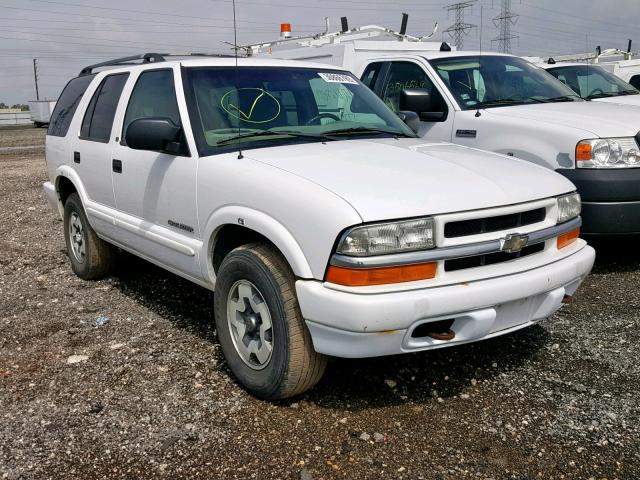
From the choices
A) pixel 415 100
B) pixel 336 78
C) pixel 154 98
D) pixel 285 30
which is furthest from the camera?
pixel 285 30

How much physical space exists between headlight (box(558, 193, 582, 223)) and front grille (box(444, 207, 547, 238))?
7.5 inches

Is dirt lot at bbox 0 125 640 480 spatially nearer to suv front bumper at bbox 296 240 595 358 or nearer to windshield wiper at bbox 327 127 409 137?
suv front bumper at bbox 296 240 595 358

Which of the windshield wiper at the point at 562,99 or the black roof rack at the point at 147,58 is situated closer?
the black roof rack at the point at 147,58

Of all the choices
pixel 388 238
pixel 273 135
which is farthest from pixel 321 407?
pixel 273 135

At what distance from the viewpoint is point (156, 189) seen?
4145mm

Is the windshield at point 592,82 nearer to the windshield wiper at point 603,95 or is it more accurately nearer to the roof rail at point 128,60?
the windshield wiper at point 603,95

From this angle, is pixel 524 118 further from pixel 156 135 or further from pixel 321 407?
pixel 321 407

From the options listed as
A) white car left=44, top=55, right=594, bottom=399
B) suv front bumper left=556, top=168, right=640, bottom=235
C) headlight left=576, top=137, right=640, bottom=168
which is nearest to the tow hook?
white car left=44, top=55, right=594, bottom=399

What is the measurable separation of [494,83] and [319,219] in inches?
166

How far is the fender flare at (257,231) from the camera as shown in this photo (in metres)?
2.99

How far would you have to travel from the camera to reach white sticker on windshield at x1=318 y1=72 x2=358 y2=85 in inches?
181

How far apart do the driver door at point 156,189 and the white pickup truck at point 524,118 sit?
92.5 inches

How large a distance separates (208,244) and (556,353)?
2.17 meters

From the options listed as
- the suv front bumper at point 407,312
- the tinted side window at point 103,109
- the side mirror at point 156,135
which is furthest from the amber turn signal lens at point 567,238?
the tinted side window at point 103,109
